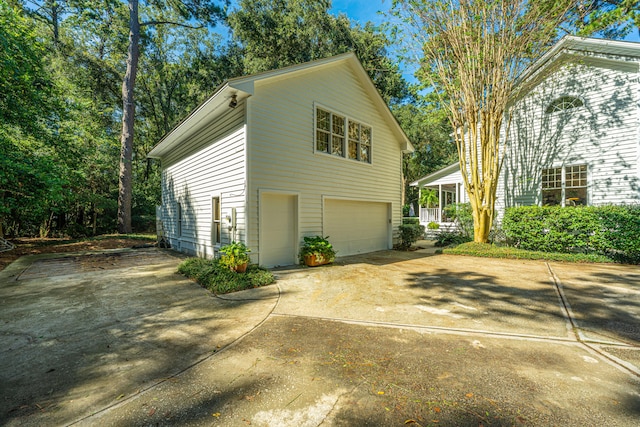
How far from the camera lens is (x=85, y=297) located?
15.8ft

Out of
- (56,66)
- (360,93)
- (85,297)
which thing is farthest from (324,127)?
(56,66)

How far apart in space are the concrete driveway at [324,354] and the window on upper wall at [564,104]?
820cm

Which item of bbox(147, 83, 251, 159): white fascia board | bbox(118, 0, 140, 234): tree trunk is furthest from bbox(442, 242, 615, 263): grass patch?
bbox(118, 0, 140, 234): tree trunk

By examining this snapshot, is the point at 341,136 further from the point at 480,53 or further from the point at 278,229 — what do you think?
the point at 480,53

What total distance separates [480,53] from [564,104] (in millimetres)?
4445

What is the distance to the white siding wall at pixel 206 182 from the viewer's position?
22.3 ft

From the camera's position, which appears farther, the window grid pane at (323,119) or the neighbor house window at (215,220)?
the window grid pane at (323,119)

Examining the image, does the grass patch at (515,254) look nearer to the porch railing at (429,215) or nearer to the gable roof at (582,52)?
the gable roof at (582,52)

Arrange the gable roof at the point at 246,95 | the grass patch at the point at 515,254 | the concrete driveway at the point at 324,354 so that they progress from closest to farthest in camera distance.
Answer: the concrete driveway at the point at 324,354, the gable roof at the point at 246,95, the grass patch at the point at 515,254

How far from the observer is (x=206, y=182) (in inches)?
337

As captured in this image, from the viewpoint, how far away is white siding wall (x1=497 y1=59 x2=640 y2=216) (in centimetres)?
913

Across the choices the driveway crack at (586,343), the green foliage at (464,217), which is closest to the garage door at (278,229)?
the driveway crack at (586,343)

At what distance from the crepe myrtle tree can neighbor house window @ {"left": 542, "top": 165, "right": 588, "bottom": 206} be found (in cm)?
303

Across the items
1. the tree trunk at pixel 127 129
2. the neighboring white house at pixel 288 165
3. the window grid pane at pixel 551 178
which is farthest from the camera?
the tree trunk at pixel 127 129
